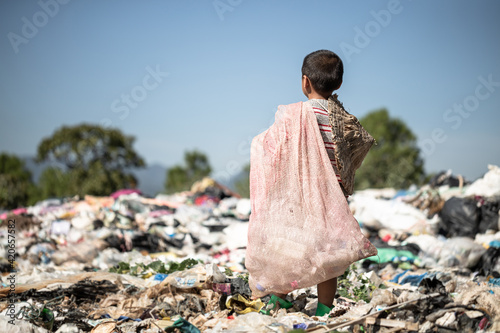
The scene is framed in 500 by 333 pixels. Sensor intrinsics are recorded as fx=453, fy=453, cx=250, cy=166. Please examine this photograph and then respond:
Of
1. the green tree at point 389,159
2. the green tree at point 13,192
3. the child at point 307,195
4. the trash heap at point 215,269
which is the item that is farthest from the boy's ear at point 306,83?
the green tree at point 13,192

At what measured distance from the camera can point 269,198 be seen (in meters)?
2.81

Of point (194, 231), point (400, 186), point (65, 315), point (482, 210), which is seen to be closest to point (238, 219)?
point (194, 231)

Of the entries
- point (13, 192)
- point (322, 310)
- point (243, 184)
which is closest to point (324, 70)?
point (322, 310)

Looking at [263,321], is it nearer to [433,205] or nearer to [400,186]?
[433,205]

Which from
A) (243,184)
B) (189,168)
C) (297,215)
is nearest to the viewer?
(297,215)

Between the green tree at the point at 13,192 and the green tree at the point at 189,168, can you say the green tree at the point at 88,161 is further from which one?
the green tree at the point at 189,168

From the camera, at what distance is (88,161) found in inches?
996

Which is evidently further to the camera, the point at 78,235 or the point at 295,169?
the point at 78,235

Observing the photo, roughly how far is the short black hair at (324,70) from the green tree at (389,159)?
11.2 ft

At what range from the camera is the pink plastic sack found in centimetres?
268

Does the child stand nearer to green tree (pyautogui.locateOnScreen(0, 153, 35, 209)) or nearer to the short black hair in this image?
the short black hair

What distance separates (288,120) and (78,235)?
4491 millimetres

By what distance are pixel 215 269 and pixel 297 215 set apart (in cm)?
105

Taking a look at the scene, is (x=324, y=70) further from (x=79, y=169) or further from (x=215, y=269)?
(x=79, y=169)
